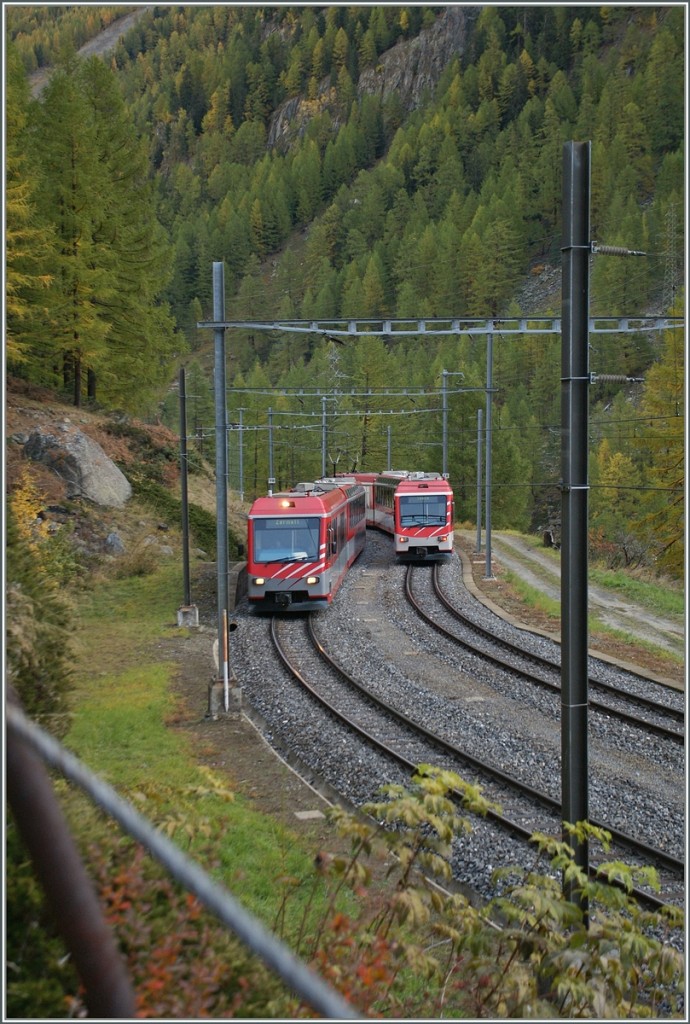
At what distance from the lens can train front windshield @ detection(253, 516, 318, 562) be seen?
2070 centimetres

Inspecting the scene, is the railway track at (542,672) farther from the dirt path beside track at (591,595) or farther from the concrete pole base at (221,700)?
the concrete pole base at (221,700)

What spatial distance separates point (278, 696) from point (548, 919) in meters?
9.41

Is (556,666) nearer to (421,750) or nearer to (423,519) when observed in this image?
(421,750)

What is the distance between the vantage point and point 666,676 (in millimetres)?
16250

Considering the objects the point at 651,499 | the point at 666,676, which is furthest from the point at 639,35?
the point at 666,676

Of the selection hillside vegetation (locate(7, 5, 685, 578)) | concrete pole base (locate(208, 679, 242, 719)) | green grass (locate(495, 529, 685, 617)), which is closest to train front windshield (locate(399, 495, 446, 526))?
green grass (locate(495, 529, 685, 617))

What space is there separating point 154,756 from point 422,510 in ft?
62.9

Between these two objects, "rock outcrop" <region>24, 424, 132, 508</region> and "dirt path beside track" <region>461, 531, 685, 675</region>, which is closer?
"dirt path beside track" <region>461, 531, 685, 675</region>

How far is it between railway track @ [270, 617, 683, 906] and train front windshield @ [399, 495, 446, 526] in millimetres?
11342

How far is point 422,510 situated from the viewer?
2933 centimetres

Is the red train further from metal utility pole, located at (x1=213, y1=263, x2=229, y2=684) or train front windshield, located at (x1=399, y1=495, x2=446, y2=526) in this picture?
train front windshield, located at (x1=399, y1=495, x2=446, y2=526)

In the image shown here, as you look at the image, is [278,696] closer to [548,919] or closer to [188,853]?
[188,853]

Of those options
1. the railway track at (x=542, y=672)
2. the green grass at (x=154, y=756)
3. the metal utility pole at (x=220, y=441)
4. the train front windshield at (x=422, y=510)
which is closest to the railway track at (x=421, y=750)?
the metal utility pole at (x=220, y=441)

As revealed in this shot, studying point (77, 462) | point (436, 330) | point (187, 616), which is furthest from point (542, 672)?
point (77, 462)
